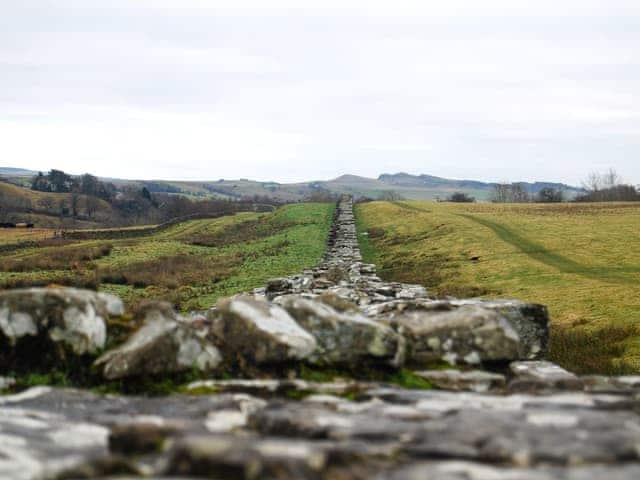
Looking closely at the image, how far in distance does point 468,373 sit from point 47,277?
3255 centimetres

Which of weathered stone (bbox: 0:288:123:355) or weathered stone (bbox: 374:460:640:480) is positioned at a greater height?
weathered stone (bbox: 0:288:123:355)

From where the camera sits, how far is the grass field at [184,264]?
29.1 meters

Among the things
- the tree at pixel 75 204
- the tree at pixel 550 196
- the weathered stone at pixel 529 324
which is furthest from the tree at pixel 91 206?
the weathered stone at pixel 529 324

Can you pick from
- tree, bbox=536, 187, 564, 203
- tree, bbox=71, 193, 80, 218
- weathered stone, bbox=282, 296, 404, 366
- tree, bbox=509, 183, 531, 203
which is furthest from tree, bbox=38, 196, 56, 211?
weathered stone, bbox=282, 296, 404, 366

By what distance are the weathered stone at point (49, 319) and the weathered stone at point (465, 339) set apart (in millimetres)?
3730

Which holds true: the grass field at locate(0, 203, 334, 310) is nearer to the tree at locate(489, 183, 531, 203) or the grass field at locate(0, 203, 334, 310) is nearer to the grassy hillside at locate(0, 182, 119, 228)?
the grassy hillside at locate(0, 182, 119, 228)

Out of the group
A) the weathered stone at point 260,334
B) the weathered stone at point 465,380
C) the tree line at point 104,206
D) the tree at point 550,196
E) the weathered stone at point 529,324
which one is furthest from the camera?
the tree line at point 104,206

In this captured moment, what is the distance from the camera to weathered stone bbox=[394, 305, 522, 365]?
23.0 ft

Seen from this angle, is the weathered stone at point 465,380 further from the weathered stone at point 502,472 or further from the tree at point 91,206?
the tree at point 91,206

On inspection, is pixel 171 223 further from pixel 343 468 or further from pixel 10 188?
pixel 10 188

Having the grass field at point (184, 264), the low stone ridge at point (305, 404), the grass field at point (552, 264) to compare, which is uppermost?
the low stone ridge at point (305, 404)

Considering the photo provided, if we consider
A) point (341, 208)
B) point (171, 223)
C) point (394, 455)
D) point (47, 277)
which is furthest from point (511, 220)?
point (394, 455)

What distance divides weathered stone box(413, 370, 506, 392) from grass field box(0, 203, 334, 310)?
18241mm

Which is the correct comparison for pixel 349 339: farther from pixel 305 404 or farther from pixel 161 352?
pixel 161 352
